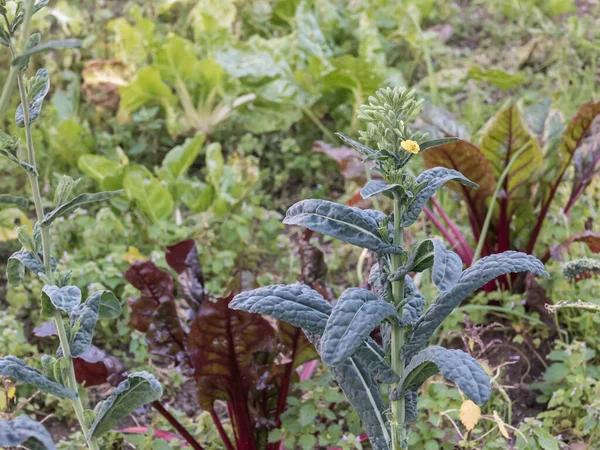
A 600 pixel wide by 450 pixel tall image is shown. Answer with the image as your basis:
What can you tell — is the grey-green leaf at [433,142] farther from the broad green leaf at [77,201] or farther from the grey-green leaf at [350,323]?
the broad green leaf at [77,201]

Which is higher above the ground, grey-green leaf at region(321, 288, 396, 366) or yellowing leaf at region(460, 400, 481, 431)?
grey-green leaf at region(321, 288, 396, 366)

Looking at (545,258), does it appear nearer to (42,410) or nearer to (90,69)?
(42,410)

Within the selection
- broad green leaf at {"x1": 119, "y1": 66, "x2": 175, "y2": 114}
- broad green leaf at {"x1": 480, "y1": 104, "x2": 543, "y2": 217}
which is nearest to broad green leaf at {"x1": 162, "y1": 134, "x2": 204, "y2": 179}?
broad green leaf at {"x1": 119, "y1": 66, "x2": 175, "y2": 114}

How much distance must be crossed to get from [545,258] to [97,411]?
5.64ft

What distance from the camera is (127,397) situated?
5.08ft

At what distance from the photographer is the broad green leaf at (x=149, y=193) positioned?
120 inches

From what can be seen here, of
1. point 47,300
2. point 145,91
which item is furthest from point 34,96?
point 145,91

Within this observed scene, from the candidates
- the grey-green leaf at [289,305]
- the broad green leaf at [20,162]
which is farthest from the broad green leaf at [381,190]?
the broad green leaf at [20,162]

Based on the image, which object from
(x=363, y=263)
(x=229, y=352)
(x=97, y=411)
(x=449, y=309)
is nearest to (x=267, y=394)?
(x=229, y=352)

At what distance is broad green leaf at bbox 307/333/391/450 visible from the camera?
1568mm

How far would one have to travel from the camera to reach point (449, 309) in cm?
142

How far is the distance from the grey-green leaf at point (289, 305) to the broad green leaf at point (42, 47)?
0.55m

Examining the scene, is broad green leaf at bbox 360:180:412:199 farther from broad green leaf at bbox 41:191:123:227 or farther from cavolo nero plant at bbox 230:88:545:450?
broad green leaf at bbox 41:191:123:227

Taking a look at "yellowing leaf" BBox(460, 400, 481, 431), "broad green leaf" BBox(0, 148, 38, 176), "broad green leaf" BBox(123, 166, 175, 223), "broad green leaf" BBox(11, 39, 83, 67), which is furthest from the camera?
"broad green leaf" BBox(123, 166, 175, 223)
